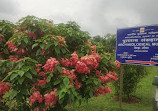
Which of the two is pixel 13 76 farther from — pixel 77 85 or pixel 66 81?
pixel 77 85

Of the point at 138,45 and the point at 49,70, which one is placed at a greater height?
the point at 138,45

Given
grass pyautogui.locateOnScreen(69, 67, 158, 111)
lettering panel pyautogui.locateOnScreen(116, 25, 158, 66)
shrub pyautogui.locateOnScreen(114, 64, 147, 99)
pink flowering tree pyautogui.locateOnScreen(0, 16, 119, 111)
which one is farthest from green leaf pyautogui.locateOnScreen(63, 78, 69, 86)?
shrub pyautogui.locateOnScreen(114, 64, 147, 99)

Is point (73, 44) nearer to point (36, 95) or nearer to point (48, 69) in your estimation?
point (48, 69)

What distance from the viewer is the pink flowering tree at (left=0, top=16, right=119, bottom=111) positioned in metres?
1.78

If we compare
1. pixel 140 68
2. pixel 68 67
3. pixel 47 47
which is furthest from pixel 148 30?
pixel 47 47

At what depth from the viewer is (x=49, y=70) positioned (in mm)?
1904

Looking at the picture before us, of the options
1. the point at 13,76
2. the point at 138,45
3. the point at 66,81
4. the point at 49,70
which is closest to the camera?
the point at 13,76

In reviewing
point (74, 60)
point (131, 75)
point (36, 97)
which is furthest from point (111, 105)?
point (36, 97)

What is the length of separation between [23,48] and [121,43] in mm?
3021

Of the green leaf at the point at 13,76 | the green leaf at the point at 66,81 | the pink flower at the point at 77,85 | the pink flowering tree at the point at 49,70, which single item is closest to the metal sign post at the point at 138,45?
the pink flowering tree at the point at 49,70

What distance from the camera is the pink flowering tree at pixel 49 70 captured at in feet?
5.83

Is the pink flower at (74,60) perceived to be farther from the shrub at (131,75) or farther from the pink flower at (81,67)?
the shrub at (131,75)

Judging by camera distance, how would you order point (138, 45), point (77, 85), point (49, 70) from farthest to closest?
point (138, 45) → point (77, 85) → point (49, 70)

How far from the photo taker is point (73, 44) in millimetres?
2691
